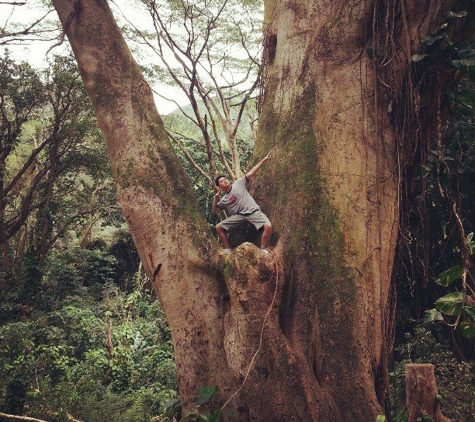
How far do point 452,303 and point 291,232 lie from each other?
998 millimetres

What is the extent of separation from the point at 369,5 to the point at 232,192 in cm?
161

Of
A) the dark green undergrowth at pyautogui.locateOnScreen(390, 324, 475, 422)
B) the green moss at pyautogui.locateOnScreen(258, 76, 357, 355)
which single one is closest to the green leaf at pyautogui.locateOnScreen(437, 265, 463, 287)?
the green moss at pyautogui.locateOnScreen(258, 76, 357, 355)

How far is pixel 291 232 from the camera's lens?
2.84m

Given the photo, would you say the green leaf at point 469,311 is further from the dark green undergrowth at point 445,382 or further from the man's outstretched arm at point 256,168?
the man's outstretched arm at point 256,168

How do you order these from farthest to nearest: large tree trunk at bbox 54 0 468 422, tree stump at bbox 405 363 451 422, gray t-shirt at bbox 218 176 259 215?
gray t-shirt at bbox 218 176 259 215 → large tree trunk at bbox 54 0 468 422 → tree stump at bbox 405 363 451 422

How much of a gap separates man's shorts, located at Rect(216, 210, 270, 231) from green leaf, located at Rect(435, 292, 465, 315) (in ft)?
3.70

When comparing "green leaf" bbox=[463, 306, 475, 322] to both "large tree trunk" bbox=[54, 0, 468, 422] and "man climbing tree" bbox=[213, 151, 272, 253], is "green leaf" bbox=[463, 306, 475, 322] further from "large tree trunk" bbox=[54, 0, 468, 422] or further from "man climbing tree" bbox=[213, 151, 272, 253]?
"man climbing tree" bbox=[213, 151, 272, 253]

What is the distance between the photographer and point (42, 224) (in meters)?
11.8

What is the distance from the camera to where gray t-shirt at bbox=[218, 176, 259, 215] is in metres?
3.10

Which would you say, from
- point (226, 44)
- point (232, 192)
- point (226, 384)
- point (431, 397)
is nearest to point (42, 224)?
point (226, 44)

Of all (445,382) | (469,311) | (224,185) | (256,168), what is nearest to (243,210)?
(256,168)

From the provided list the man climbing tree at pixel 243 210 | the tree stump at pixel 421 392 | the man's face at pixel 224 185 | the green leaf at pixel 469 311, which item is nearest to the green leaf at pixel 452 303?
the green leaf at pixel 469 311

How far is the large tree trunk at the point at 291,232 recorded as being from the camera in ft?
8.25

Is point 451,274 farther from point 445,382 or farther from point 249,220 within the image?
point 445,382
